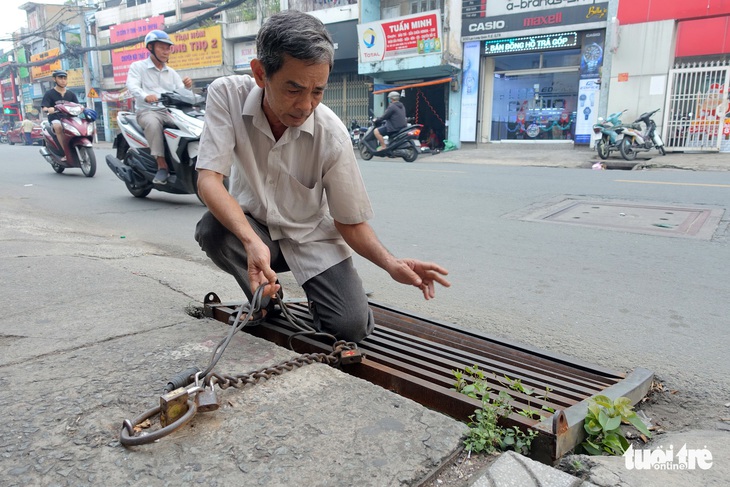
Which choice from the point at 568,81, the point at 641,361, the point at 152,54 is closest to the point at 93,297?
the point at 641,361

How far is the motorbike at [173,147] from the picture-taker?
17.9ft

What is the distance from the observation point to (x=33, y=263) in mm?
3309

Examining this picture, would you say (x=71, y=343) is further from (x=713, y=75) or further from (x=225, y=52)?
(x=225, y=52)

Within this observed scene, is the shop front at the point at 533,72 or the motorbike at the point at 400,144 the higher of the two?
the shop front at the point at 533,72

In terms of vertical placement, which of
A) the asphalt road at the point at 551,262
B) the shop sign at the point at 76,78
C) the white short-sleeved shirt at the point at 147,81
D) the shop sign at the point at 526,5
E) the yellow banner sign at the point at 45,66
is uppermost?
the yellow banner sign at the point at 45,66

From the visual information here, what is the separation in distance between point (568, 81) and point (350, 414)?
14.6 meters

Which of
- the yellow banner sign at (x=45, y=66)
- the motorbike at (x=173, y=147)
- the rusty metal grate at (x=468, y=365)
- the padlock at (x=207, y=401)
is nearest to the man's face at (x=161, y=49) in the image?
the motorbike at (x=173, y=147)

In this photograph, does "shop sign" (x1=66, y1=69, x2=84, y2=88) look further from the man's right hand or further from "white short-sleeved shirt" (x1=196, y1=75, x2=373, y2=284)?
the man's right hand

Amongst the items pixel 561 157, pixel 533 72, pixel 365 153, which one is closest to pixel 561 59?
pixel 533 72

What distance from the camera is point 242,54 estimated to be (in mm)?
21719

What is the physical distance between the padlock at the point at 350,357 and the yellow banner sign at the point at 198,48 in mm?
21966

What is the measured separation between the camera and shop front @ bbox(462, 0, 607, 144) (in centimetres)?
1334

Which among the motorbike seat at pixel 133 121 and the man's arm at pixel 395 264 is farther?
the motorbike seat at pixel 133 121

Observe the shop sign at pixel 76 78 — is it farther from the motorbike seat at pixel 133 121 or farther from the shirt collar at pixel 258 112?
the shirt collar at pixel 258 112
